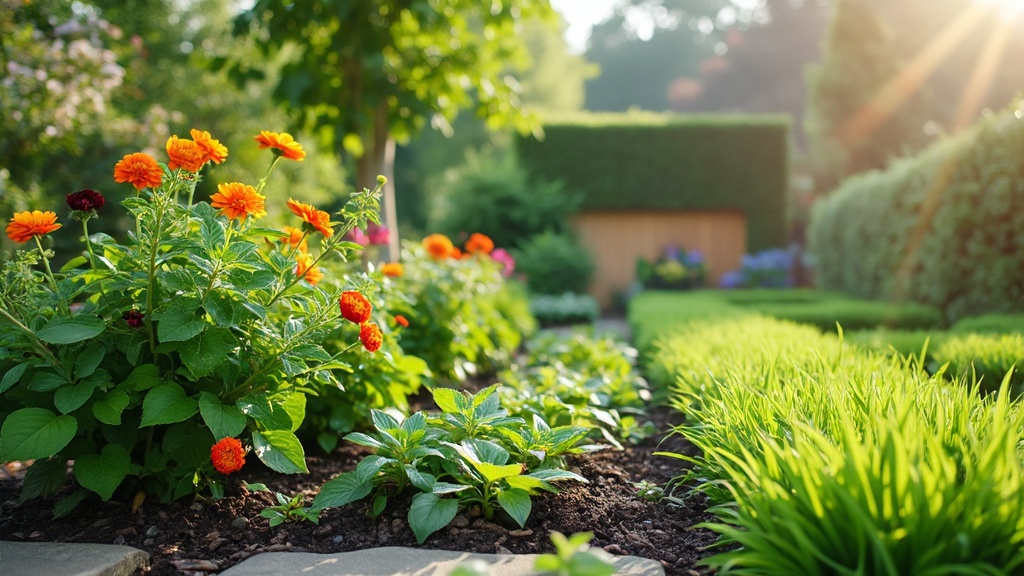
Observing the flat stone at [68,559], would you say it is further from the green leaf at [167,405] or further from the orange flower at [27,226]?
the orange flower at [27,226]

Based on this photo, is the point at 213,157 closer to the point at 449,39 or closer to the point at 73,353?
the point at 73,353

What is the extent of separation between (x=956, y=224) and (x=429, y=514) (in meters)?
4.98

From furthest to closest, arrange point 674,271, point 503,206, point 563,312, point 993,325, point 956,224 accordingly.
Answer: point 674,271 < point 503,206 < point 563,312 < point 956,224 < point 993,325

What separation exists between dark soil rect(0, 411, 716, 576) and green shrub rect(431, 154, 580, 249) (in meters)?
9.26

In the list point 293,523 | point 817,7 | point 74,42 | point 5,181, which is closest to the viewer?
point 293,523

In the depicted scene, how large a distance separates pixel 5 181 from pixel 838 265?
914 cm

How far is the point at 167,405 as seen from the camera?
1.84m

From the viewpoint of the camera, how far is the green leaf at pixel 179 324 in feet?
5.80

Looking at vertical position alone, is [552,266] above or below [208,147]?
below

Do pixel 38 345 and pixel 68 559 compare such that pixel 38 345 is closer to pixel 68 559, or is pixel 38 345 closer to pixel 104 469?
pixel 104 469

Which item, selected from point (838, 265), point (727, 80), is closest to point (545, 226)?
point (838, 265)

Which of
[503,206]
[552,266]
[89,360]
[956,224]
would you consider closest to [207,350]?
[89,360]

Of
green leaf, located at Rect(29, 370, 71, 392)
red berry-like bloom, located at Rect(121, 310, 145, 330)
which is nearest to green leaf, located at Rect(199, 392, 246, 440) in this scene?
red berry-like bloom, located at Rect(121, 310, 145, 330)

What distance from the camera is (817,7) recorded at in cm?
2262
